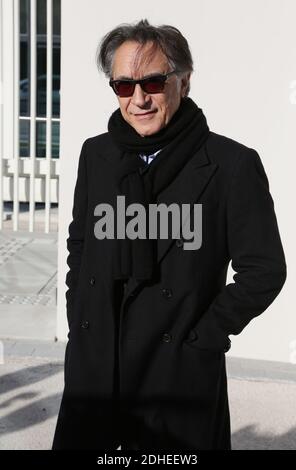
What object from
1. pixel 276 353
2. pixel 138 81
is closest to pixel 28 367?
pixel 276 353

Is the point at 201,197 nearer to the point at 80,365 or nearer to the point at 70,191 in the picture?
the point at 80,365

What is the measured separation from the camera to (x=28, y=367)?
14.4 ft

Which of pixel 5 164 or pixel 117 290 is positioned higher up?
pixel 117 290

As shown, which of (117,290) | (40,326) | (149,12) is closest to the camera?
(117,290)

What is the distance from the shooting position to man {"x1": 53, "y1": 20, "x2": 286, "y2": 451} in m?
2.02

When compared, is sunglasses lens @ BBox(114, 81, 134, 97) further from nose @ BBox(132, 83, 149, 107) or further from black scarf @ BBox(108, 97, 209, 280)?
black scarf @ BBox(108, 97, 209, 280)

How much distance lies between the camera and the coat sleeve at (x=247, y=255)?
200 centimetres

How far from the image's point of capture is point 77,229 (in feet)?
7.96

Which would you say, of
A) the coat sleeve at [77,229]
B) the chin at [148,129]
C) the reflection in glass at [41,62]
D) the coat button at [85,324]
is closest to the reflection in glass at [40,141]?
the reflection in glass at [41,62]

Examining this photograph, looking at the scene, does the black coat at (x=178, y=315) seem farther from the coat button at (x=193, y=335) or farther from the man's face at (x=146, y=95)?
the man's face at (x=146, y=95)

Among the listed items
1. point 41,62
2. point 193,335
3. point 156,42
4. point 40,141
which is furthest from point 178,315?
point 41,62

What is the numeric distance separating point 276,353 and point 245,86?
1.73 metres

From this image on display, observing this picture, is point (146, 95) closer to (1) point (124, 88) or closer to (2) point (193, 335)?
(1) point (124, 88)

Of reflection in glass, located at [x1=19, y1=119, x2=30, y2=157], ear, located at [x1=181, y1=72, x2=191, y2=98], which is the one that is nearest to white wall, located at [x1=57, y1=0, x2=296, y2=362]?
ear, located at [x1=181, y1=72, x2=191, y2=98]
